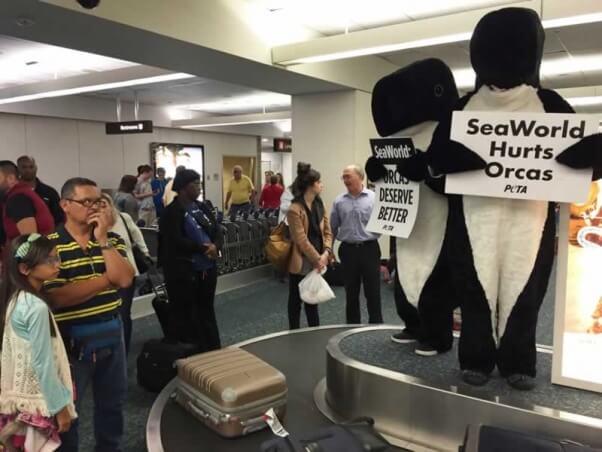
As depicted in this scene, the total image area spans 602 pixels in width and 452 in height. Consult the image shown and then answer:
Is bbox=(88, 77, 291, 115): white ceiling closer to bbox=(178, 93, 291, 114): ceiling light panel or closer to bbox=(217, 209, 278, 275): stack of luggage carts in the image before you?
bbox=(178, 93, 291, 114): ceiling light panel

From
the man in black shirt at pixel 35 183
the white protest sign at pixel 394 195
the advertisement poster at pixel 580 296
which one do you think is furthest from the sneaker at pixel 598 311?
the man in black shirt at pixel 35 183

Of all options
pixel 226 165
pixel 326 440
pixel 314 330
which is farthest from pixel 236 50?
pixel 226 165

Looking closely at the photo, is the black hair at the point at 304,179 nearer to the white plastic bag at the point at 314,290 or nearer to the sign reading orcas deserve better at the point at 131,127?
the white plastic bag at the point at 314,290

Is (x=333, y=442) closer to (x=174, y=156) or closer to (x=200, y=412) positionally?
(x=200, y=412)

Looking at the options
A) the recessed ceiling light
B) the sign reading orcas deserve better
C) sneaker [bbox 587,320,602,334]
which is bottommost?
sneaker [bbox 587,320,602,334]

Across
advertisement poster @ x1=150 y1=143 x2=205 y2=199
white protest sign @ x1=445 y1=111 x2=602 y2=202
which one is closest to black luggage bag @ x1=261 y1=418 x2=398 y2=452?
white protest sign @ x1=445 y1=111 x2=602 y2=202

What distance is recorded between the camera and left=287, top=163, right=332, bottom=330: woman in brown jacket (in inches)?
154

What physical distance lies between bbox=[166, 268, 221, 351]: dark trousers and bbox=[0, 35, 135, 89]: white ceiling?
4.66 meters

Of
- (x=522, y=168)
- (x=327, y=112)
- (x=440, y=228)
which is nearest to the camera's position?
(x=522, y=168)

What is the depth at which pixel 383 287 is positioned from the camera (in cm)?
652

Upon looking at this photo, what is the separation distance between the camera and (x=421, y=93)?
2.01 m

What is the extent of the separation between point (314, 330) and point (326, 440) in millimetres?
1646

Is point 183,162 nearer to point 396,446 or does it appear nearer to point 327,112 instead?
point 327,112

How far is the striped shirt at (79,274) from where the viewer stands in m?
2.03
